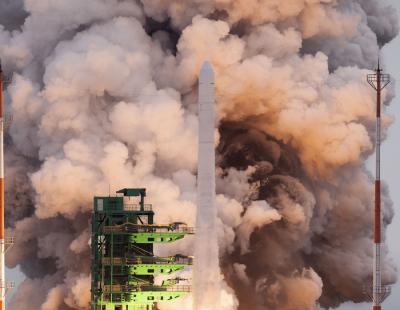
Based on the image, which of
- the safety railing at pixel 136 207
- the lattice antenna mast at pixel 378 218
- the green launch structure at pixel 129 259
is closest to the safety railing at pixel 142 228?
the green launch structure at pixel 129 259

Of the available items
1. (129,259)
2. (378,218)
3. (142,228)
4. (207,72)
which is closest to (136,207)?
(142,228)

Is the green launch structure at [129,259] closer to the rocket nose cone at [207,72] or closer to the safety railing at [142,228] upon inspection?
the safety railing at [142,228]

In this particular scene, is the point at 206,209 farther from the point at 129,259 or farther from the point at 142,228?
Answer: the point at 129,259

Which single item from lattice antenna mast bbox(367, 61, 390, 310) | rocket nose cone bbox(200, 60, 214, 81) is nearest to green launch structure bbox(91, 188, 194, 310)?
rocket nose cone bbox(200, 60, 214, 81)

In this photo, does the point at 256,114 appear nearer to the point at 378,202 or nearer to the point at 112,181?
the point at 112,181

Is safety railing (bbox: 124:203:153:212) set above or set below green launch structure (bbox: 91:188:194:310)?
above

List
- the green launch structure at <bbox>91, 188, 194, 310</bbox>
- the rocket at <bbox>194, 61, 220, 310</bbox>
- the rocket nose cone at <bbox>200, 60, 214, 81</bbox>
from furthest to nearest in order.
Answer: the green launch structure at <bbox>91, 188, 194, 310</bbox>, the rocket nose cone at <bbox>200, 60, 214, 81</bbox>, the rocket at <bbox>194, 61, 220, 310</bbox>

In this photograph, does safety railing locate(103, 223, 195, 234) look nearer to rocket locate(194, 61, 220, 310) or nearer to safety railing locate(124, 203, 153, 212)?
safety railing locate(124, 203, 153, 212)
